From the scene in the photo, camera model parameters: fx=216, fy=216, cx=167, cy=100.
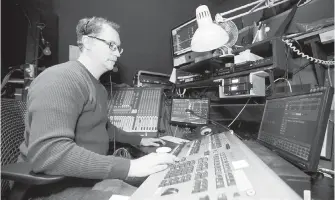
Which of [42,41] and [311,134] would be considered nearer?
[311,134]

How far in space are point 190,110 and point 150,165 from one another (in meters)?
1.02

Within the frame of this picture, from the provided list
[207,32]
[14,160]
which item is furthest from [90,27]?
[14,160]

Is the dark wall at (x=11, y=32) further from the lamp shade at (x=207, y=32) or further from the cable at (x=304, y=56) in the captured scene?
the cable at (x=304, y=56)

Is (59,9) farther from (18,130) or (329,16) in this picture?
(329,16)

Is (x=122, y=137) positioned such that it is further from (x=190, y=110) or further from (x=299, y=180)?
(x=299, y=180)

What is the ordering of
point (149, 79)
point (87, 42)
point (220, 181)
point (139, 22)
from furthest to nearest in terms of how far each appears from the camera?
point (139, 22) → point (149, 79) → point (87, 42) → point (220, 181)

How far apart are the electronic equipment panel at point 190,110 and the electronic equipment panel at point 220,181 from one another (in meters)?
0.97

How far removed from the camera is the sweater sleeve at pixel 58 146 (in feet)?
2.53

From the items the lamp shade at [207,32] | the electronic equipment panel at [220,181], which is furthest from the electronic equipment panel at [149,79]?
the electronic equipment panel at [220,181]

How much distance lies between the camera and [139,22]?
7.83 ft

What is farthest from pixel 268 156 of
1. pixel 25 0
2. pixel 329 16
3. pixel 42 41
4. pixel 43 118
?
pixel 25 0

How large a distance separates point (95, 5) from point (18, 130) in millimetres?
1598

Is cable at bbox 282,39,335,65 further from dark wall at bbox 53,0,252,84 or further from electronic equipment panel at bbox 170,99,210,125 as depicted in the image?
dark wall at bbox 53,0,252,84

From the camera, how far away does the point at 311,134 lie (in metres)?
0.69
